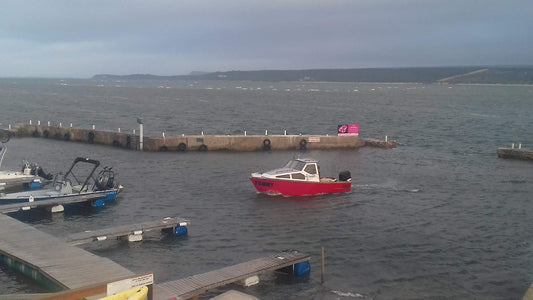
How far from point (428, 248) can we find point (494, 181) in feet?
58.7

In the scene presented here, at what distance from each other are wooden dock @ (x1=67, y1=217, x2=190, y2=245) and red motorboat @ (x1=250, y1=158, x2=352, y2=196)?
7882 mm

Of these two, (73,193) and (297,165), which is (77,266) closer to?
(73,193)

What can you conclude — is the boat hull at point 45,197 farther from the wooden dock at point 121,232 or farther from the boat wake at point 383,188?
the boat wake at point 383,188

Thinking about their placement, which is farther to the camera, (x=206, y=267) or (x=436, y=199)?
(x=436, y=199)

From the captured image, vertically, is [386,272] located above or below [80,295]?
below

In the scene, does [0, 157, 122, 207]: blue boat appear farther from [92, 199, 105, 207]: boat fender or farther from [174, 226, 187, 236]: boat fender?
[174, 226, 187, 236]: boat fender

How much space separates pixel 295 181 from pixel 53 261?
16392mm

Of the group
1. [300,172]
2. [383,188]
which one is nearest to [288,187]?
[300,172]

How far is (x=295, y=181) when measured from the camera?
3116 centimetres

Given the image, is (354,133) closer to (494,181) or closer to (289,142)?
(289,142)

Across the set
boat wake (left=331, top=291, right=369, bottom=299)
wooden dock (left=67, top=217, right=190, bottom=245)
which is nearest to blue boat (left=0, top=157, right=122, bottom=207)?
wooden dock (left=67, top=217, right=190, bottom=245)

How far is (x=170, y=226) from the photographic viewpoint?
2336cm

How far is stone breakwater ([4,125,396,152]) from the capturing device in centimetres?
4819

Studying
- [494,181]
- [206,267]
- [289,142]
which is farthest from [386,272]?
[289,142]
